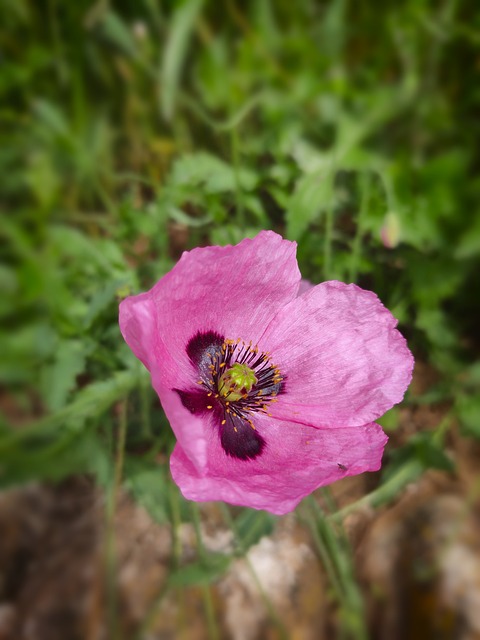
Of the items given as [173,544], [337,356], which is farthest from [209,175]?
[173,544]

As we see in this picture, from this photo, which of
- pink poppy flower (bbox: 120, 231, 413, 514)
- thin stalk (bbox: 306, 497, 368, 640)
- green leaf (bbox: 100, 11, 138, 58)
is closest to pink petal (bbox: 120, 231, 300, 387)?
pink poppy flower (bbox: 120, 231, 413, 514)

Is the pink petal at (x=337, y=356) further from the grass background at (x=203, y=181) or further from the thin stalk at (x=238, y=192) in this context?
the thin stalk at (x=238, y=192)

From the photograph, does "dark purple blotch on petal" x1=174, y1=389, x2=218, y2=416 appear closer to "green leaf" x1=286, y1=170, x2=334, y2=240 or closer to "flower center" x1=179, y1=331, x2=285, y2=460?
"flower center" x1=179, y1=331, x2=285, y2=460

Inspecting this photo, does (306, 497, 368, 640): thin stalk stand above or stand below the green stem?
below

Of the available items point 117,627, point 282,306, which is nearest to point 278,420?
point 282,306

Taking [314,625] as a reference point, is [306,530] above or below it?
above

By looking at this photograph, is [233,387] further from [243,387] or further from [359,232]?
[359,232]

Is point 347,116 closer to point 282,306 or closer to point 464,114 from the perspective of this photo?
point 464,114
